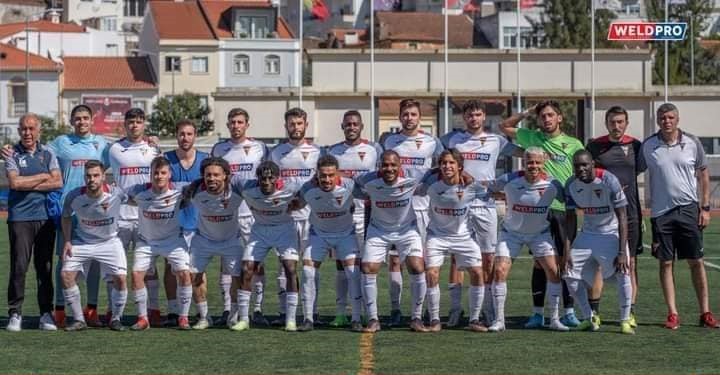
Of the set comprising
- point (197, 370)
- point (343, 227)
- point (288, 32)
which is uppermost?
point (288, 32)

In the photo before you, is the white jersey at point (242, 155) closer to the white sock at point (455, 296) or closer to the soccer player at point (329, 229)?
the soccer player at point (329, 229)

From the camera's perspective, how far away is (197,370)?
9.67 meters

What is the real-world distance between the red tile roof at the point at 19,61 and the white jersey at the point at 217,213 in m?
70.6

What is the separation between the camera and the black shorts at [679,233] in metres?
11.9

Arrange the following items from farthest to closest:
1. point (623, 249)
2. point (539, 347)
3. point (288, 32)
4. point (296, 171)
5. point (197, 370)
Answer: point (288, 32), point (296, 171), point (623, 249), point (539, 347), point (197, 370)

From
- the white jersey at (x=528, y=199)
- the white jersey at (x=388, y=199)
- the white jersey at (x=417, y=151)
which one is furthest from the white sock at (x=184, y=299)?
the white jersey at (x=528, y=199)

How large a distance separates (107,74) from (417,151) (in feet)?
237

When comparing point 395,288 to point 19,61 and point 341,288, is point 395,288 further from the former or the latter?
point 19,61

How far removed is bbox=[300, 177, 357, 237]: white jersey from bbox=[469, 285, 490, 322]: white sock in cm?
115

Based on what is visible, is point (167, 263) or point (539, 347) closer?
point (539, 347)

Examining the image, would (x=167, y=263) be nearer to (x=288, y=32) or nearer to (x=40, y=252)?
(x=40, y=252)

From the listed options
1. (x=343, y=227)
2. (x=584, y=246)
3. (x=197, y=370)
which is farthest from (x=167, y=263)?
(x=584, y=246)

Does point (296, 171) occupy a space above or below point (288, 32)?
below

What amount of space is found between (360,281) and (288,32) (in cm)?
7607
